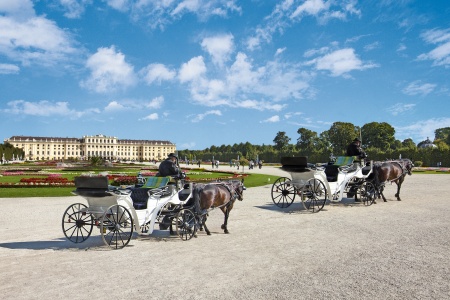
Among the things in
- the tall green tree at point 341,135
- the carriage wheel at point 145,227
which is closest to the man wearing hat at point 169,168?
the carriage wheel at point 145,227

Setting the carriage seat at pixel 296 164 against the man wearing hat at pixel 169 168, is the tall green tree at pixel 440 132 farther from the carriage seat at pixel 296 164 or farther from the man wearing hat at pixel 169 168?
the man wearing hat at pixel 169 168

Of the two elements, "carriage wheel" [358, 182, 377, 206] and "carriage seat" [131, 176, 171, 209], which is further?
"carriage wheel" [358, 182, 377, 206]

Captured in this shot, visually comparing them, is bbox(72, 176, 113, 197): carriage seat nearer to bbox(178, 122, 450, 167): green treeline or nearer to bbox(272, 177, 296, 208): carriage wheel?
bbox(272, 177, 296, 208): carriage wheel

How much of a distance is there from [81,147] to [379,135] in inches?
→ 5926

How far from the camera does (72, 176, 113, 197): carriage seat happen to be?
7422 millimetres

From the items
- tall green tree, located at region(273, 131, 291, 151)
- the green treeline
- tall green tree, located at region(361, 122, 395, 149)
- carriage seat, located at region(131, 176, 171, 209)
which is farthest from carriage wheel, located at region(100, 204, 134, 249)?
tall green tree, located at region(273, 131, 291, 151)

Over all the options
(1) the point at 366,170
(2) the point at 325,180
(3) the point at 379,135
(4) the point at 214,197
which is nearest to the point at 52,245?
(4) the point at 214,197

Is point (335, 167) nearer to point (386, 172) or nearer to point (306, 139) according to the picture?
point (386, 172)

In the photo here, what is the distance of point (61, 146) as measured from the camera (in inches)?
7126

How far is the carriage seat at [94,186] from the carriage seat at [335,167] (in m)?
8.69

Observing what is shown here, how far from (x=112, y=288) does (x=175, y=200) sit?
376 cm

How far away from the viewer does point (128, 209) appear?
7.95m

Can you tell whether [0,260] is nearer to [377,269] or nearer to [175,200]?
[175,200]

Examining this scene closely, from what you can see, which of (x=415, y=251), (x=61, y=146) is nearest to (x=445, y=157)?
(x=415, y=251)
